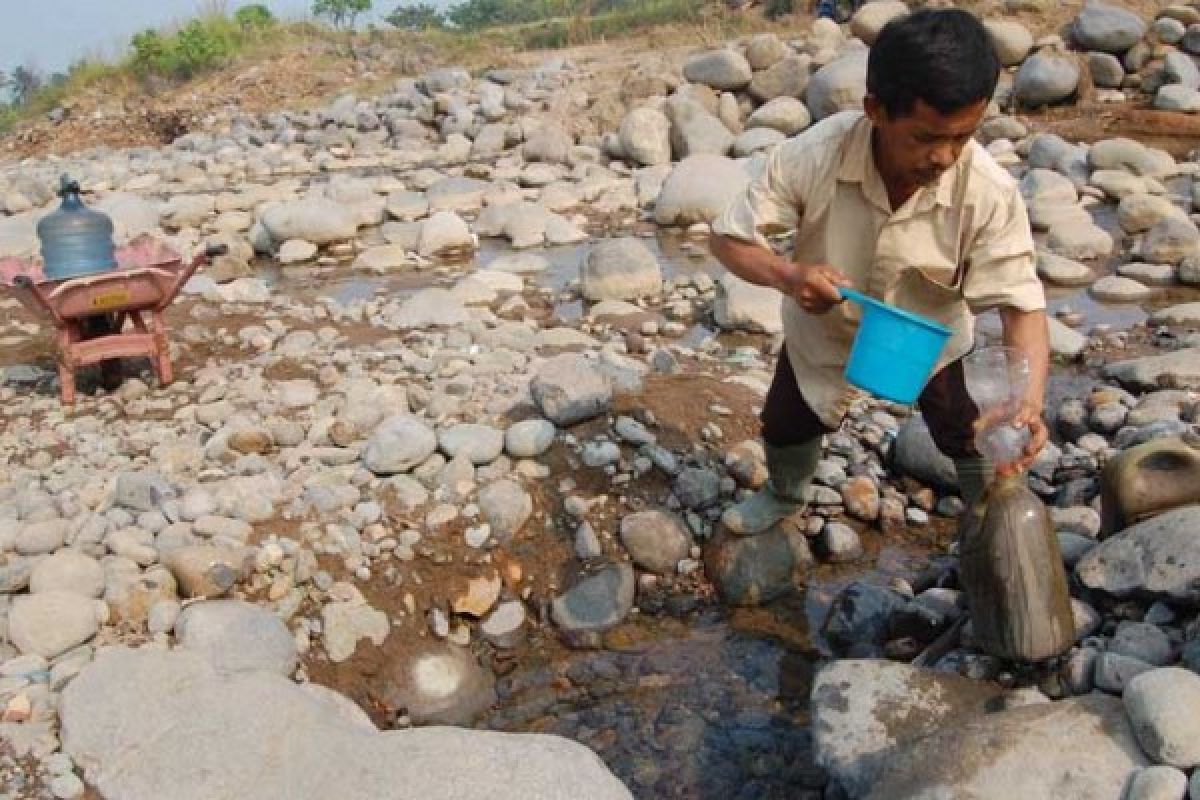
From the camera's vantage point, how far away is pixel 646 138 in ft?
40.7

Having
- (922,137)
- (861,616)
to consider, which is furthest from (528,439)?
(922,137)

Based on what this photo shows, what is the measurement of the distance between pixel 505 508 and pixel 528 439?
0.34m

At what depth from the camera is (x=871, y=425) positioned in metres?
4.95

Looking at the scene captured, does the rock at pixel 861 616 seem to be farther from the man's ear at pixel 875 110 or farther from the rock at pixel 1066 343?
the rock at pixel 1066 343

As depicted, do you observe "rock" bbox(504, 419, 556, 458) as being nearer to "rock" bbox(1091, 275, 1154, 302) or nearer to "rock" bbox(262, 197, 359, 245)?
"rock" bbox(1091, 275, 1154, 302)

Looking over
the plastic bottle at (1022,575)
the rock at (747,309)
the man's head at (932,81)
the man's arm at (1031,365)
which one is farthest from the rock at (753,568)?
the rock at (747,309)

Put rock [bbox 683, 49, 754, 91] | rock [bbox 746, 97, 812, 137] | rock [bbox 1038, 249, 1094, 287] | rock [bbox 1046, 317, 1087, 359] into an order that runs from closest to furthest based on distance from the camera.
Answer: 1. rock [bbox 1046, 317, 1087, 359]
2. rock [bbox 1038, 249, 1094, 287]
3. rock [bbox 746, 97, 812, 137]
4. rock [bbox 683, 49, 754, 91]

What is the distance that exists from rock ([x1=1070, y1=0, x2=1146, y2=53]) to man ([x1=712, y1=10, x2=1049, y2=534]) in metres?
13.2

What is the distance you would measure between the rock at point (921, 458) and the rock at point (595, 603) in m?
1.36

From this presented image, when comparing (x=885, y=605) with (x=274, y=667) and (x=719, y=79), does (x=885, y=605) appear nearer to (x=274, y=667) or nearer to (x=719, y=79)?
(x=274, y=667)

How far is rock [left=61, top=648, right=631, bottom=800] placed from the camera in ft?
8.84

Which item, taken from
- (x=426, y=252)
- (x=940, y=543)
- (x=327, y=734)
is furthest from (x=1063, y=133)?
(x=327, y=734)

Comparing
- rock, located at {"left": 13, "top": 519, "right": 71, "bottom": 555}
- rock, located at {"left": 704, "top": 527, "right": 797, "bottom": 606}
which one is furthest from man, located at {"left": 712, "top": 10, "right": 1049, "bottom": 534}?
rock, located at {"left": 13, "top": 519, "right": 71, "bottom": 555}

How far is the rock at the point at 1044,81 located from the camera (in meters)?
13.7
